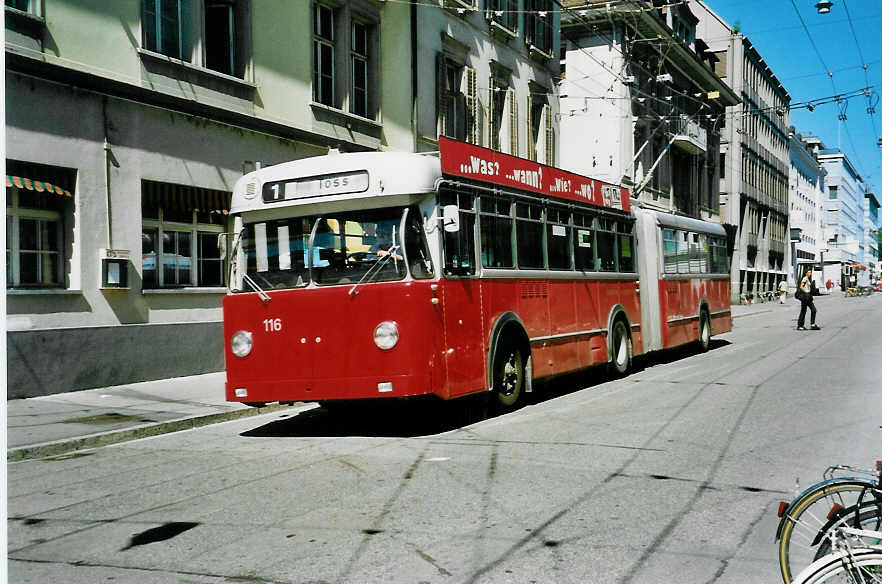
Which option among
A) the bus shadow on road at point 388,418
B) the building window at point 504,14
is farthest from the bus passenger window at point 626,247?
the building window at point 504,14

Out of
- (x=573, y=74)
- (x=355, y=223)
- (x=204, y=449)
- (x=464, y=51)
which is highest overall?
(x=573, y=74)

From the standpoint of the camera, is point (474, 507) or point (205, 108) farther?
point (205, 108)

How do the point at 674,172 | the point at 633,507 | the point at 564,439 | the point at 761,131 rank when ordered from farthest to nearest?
1. the point at 761,131
2. the point at 674,172
3. the point at 564,439
4. the point at 633,507

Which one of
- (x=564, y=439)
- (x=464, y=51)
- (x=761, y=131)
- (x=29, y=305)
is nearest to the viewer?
(x=564, y=439)

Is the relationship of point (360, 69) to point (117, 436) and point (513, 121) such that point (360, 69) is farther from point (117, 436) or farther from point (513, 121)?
point (117, 436)

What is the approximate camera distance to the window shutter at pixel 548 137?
30250 millimetres

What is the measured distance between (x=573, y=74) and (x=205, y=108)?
26.9m

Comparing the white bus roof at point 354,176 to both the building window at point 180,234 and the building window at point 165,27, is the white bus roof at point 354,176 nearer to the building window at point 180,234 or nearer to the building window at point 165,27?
the building window at point 180,234

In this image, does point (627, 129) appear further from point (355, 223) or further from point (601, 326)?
point (355, 223)

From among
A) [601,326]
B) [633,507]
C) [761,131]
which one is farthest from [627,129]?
[761,131]

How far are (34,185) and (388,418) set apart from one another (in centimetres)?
639

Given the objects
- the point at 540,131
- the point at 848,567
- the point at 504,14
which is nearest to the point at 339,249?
the point at 848,567

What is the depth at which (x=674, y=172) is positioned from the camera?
47.4 metres

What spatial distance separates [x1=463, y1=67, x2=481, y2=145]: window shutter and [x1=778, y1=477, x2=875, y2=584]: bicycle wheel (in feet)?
72.0
